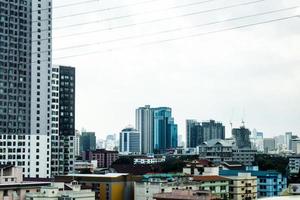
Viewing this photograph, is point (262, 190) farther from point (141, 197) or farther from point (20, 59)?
point (20, 59)

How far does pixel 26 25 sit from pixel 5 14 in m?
1.14

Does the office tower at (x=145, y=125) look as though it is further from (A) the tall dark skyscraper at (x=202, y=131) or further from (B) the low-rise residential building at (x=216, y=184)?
(B) the low-rise residential building at (x=216, y=184)

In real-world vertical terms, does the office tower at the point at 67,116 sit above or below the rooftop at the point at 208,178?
above

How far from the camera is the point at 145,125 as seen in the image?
231 feet

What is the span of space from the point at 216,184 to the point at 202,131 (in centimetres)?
5030

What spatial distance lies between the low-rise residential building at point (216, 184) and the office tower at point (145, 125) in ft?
A: 156

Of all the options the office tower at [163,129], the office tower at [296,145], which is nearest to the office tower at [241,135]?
the office tower at [163,129]

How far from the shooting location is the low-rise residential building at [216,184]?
69.2 ft

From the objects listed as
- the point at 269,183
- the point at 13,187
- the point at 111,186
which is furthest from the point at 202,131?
the point at 13,187

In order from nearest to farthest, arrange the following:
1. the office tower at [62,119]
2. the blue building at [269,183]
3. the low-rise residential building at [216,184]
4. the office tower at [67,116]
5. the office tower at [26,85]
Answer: the low-rise residential building at [216,184] < the blue building at [269,183] < the office tower at [26,85] < the office tower at [62,119] < the office tower at [67,116]

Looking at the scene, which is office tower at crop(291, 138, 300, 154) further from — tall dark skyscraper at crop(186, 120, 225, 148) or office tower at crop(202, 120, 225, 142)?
tall dark skyscraper at crop(186, 120, 225, 148)

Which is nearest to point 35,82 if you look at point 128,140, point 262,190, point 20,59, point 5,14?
point 20,59

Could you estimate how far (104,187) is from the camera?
21094mm

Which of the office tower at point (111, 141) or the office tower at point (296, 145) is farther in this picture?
the office tower at point (111, 141)
